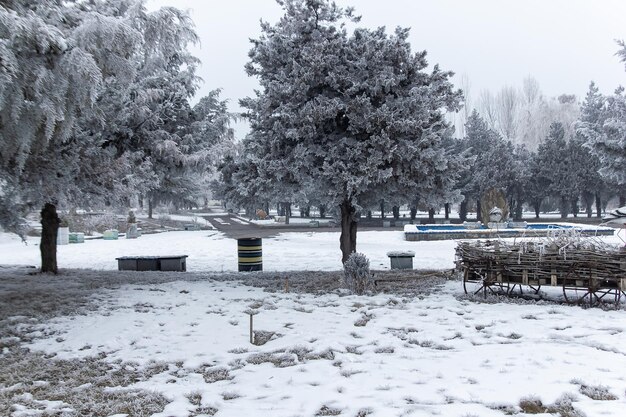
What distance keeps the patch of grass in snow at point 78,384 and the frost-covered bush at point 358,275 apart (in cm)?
533

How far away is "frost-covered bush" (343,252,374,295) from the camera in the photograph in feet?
34.2

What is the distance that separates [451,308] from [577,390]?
4.01m

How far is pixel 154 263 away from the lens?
632 inches

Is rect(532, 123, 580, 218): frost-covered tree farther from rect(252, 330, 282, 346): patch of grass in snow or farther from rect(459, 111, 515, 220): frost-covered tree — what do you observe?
rect(252, 330, 282, 346): patch of grass in snow

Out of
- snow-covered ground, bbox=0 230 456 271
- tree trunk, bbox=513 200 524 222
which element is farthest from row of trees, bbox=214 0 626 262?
tree trunk, bbox=513 200 524 222

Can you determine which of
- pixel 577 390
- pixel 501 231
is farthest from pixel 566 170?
pixel 577 390

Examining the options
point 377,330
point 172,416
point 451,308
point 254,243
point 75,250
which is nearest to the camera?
point 172,416

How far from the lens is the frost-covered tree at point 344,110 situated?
434 inches

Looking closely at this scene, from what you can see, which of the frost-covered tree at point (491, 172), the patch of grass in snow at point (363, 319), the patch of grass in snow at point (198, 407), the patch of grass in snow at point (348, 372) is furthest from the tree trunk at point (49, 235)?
the frost-covered tree at point (491, 172)

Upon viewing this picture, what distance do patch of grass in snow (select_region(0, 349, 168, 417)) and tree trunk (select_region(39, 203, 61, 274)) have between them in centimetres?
761

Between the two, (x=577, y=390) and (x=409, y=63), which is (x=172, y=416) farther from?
(x=409, y=63)

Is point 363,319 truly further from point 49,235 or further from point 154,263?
point 154,263

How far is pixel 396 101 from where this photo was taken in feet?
36.6

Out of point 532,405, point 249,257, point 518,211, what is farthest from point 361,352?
point 518,211
